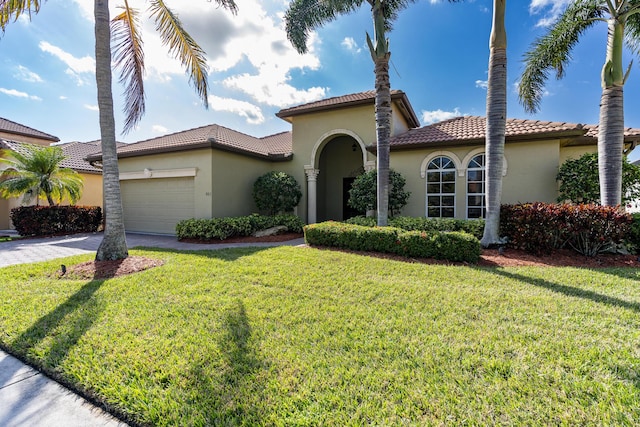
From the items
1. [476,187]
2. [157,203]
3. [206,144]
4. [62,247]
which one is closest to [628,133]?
[476,187]

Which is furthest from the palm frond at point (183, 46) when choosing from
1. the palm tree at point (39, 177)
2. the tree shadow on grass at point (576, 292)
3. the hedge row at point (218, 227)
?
the palm tree at point (39, 177)

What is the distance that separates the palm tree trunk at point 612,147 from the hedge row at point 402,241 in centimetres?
499

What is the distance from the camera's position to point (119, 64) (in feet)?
29.0

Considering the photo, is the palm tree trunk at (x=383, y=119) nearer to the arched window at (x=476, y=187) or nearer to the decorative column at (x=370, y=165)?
the decorative column at (x=370, y=165)

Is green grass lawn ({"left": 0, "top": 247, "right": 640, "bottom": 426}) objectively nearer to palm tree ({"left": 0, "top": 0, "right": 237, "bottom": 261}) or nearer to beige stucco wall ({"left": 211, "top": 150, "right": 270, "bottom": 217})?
palm tree ({"left": 0, "top": 0, "right": 237, "bottom": 261})

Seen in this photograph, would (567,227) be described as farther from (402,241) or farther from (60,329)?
(60,329)

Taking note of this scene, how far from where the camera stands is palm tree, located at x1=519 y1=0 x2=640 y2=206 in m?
8.33

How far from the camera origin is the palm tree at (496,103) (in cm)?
811

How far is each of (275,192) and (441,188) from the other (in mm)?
7669

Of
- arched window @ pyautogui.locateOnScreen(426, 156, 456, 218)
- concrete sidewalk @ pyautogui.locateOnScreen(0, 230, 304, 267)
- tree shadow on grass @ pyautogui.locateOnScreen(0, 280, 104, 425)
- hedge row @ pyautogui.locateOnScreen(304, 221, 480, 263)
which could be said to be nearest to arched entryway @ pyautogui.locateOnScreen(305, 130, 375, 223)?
arched window @ pyautogui.locateOnScreen(426, 156, 456, 218)

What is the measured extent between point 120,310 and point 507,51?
459 inches

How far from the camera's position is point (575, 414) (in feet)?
7.40

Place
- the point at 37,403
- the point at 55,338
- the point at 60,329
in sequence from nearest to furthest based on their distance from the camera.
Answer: the point at 37,403 < the point at 55,338 < the point at 60,329

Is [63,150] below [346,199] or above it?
above
